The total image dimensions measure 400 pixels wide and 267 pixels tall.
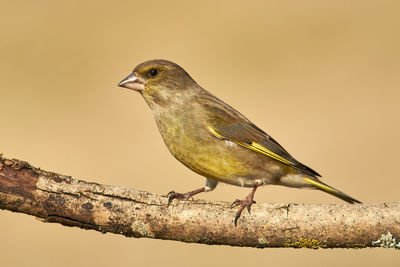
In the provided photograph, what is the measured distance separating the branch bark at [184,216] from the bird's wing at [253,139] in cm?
110

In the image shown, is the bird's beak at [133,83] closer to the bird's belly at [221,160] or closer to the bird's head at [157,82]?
the bird's head at [157,82]

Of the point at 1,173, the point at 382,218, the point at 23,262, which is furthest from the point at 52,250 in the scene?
the point at 382,218

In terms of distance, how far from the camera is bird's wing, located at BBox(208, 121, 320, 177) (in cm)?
664

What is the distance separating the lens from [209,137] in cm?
648

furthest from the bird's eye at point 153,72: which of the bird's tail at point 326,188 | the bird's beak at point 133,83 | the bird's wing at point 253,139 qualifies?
the bird's tail at point 326,188

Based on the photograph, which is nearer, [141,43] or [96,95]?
[96,95]

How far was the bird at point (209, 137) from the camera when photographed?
6.34m

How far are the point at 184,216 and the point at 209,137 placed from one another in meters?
1.16

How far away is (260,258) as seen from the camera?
39.2 feet

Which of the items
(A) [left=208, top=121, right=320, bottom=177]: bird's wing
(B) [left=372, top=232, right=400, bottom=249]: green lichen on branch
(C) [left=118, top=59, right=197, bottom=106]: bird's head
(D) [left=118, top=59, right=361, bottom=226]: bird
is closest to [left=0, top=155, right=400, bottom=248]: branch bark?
(B) [left=372, top=232, right=400, bottom=249]: green lichen on branch

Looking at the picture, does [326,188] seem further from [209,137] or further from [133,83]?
[133,83]

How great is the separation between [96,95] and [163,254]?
6.73m

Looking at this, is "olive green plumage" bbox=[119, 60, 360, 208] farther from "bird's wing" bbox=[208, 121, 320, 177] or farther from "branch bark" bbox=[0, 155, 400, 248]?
"branch bark" bbox=[0, 155, 400, 248]

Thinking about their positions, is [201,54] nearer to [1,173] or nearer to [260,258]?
[260,258]
